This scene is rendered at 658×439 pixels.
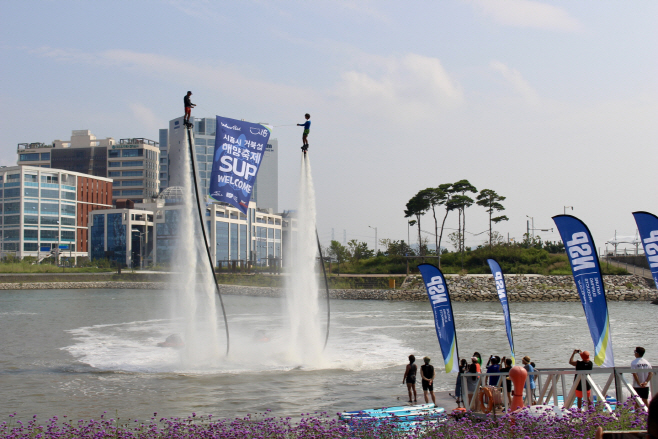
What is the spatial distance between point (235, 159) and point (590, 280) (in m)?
13.5

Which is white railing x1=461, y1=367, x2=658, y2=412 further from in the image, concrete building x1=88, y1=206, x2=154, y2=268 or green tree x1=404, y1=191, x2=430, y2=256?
concrete building x1=88, y1=206, x2=154, y2=268

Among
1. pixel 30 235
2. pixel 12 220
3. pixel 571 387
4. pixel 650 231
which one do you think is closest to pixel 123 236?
pixel 30 235

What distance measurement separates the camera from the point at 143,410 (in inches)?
755

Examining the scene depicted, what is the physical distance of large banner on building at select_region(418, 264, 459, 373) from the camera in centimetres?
1847

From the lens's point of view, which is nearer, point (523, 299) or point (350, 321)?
point (350, 321)

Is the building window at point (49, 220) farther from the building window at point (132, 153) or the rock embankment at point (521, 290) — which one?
the rock embankment at point (521, 290)

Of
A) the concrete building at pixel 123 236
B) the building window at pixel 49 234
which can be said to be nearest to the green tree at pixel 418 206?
the concrete building at pixel 123 236

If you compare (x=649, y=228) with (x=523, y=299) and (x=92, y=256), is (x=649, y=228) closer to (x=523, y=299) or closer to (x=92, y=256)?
(x=523, y=299)

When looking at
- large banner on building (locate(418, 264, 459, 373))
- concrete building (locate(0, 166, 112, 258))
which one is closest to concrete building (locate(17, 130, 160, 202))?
concrete building (locate(0, 166, 112, 258))

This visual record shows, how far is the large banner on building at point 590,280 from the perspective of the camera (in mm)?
15922

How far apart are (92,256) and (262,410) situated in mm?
157512

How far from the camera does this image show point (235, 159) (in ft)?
75.7

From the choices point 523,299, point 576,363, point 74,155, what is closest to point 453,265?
point 523,299

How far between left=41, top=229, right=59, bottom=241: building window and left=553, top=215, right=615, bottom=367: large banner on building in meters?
160
